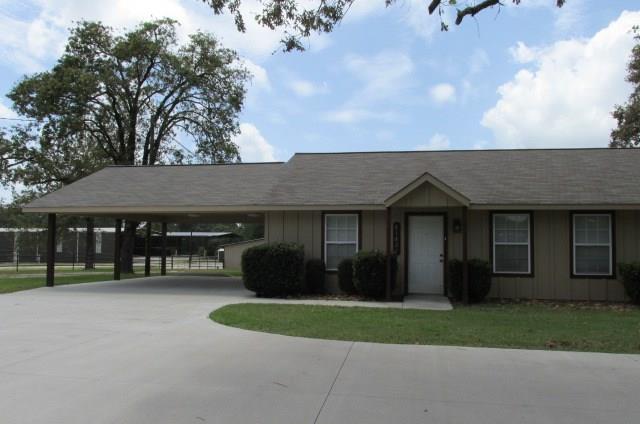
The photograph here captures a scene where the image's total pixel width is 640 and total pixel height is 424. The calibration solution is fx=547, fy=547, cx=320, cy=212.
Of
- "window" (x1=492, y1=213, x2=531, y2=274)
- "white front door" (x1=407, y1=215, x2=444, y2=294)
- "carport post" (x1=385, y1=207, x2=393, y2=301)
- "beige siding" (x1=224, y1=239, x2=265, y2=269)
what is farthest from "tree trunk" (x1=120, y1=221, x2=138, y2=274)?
"window" (x1=492, y1=213, x2=531, y2=274)

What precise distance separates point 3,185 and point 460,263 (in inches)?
977

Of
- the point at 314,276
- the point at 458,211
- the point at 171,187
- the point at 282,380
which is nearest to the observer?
the point at 282,380

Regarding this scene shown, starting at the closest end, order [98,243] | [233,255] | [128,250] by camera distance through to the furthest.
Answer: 1. [128,250]
2. [233,255]
3. [98,243]

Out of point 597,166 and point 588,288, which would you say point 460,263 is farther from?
point 597,166

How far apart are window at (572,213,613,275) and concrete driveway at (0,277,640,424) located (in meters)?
7.32

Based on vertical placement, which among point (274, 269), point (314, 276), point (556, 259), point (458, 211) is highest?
point (458, 211)

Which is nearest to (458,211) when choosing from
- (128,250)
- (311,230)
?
(311,230)

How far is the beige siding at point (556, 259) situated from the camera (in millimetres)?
14117

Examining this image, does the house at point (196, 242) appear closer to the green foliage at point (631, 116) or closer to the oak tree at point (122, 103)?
the oak tree at point (122, 103)

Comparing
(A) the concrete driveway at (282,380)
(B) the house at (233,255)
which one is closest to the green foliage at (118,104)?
(B) the house at (233,255)

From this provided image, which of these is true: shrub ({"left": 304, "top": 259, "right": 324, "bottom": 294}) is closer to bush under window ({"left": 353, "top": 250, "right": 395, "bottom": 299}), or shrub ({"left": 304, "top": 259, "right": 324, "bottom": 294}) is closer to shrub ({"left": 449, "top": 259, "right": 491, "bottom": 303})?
bush under window ({"left": 353, "top": 250, "right": 395, "bottom": 299})

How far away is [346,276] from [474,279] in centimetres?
337

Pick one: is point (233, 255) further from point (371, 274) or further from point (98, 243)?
point (371, 274)

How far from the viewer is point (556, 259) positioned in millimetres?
14430
